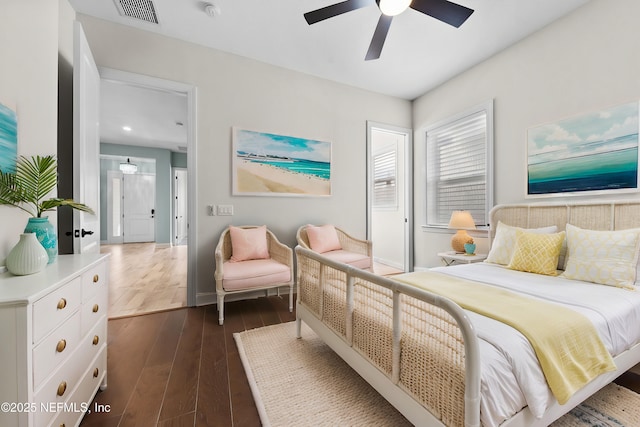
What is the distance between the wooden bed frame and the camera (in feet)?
2.94

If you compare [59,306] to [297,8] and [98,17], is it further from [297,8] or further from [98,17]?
[98,17]

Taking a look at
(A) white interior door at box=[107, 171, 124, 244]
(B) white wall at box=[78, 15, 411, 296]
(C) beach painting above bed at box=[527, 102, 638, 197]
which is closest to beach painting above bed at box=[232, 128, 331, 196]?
(B) white wall at box=[78, 15, 411, 296]

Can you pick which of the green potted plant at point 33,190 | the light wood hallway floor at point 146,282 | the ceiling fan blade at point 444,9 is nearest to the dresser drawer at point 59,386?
the green potted plant at point 33,190

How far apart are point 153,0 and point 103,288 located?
2.40 meters

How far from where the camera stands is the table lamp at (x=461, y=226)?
10.2 feet

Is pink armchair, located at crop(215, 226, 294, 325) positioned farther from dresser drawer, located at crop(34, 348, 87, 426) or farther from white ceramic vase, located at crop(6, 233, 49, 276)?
white ceramic vase, located at crop(6, 233, 49, 276)

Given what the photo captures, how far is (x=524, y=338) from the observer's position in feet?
3.55

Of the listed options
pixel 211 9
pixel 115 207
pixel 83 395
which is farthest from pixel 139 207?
pixel 83 395

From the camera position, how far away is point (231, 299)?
3.06 meters

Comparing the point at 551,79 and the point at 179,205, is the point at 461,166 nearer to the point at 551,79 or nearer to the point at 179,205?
the point at 551,79

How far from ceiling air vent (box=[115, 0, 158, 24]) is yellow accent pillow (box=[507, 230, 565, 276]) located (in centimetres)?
381

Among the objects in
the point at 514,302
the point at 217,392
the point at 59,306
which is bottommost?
the point at 217,392

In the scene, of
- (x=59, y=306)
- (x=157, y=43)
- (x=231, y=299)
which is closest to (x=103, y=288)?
(x=59, y=306)

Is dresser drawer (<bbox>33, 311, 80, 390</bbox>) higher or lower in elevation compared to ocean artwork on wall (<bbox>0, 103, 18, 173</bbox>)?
lower
